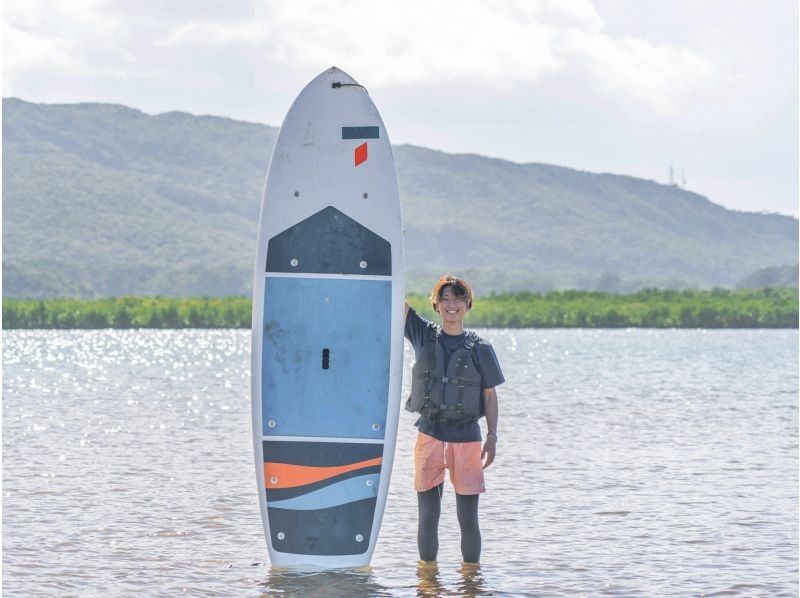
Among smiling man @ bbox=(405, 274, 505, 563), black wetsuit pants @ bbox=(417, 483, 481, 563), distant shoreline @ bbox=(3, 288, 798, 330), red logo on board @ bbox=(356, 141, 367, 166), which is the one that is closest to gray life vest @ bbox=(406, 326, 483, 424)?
smiling man @ bbox=(405, 274, 505, 563)

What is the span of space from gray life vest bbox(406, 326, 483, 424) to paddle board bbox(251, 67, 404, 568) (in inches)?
37.1

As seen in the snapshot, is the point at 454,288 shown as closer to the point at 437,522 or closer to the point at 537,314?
the point at 437,522

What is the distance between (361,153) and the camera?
1148 centimetres

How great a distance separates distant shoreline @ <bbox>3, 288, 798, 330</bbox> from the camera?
330 feet

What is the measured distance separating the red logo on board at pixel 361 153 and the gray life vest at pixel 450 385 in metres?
1.93

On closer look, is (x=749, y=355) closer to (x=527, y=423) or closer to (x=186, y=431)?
(x=527, y=423)

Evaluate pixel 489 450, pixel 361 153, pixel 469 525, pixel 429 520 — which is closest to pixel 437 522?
pixel 429 520

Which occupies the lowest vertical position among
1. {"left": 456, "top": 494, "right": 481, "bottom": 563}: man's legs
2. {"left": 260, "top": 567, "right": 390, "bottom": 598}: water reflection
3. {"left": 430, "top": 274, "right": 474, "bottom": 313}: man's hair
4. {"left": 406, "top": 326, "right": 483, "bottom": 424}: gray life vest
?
{"left": 260, "top": 567, "right": 390, "bottom": 598}: water reflection

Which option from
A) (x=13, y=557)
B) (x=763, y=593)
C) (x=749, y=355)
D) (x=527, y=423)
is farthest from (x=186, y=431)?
(x=749, y=355)

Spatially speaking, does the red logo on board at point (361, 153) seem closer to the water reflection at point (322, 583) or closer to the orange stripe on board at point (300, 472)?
the orange stripe on board at point (300, 472)

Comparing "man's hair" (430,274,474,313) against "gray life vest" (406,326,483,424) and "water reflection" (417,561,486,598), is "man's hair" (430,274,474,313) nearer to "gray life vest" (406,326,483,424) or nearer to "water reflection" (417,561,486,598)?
"gray life vest" (406,326,483,424)

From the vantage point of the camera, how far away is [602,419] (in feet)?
85.8

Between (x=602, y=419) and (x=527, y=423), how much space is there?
68.3 inches

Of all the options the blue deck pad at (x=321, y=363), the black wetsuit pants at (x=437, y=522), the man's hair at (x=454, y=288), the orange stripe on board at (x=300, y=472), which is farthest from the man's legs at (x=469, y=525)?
the man's hair at (x=454, y=288)
